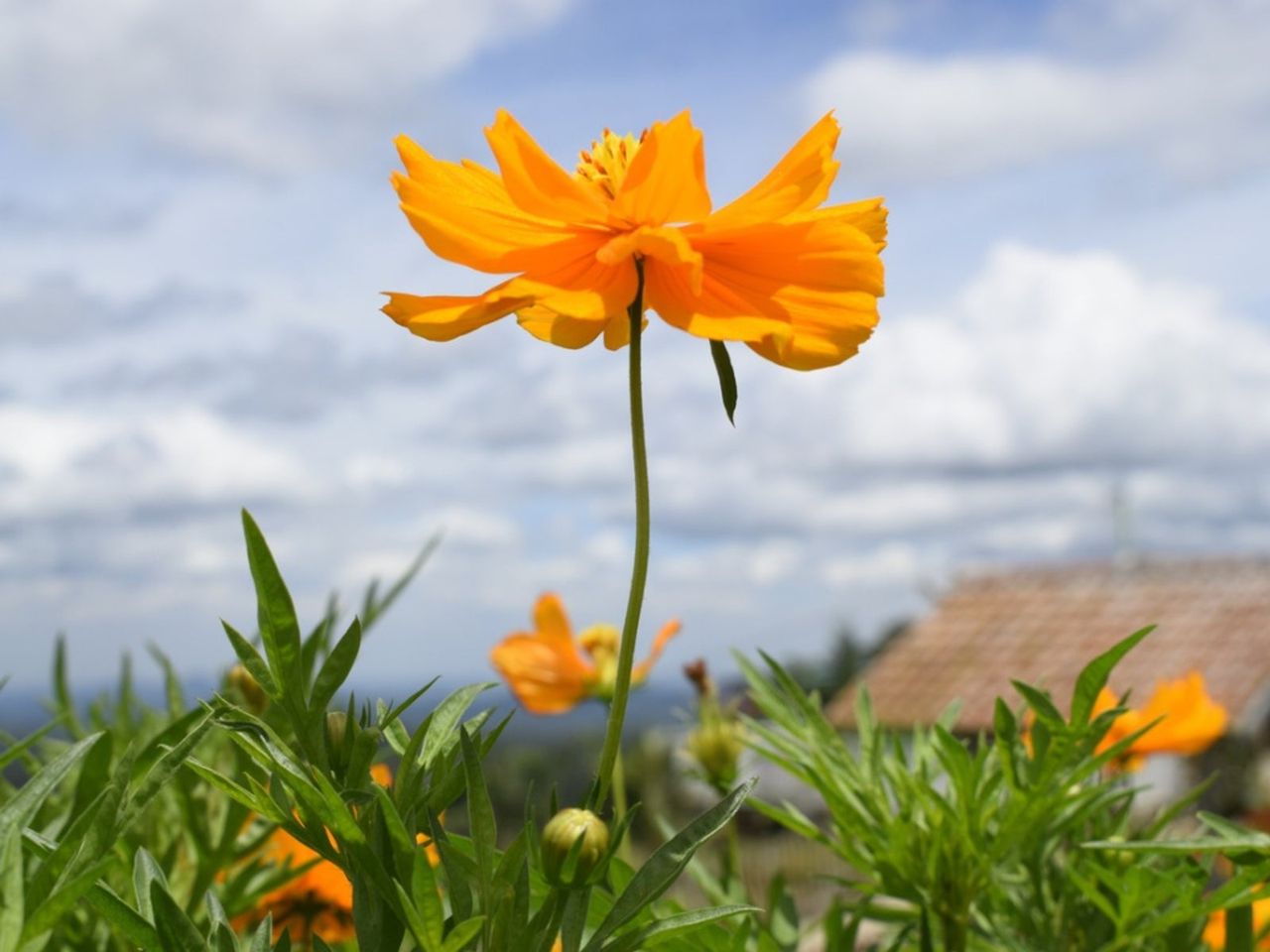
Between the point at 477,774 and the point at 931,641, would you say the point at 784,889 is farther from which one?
the point at 931,641

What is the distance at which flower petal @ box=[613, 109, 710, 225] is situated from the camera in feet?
1.92

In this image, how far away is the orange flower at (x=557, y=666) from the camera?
1.78 meters

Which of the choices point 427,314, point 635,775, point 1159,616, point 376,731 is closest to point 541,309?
point 427,314

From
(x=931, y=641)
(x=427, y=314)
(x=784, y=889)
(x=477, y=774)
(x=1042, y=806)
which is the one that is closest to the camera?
(x=477, y=774)

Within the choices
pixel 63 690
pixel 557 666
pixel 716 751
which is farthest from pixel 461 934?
pixel 557 666

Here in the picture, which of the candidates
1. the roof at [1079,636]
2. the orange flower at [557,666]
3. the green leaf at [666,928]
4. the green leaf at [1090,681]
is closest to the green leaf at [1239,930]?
the green leaf at [1090,681]

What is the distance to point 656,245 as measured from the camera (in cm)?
56

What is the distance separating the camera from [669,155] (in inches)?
23.1

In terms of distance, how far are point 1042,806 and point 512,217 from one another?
1.28 ft

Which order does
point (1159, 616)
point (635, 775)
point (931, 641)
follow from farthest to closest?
point (635, 775) → point (931, 641) → point (1159, 616)

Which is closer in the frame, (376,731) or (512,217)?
(376,731)

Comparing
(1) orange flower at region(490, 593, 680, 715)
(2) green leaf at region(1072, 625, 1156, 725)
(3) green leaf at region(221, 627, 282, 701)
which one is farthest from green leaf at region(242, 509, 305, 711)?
(1) orange flower at region(490, 593, 680, 715)

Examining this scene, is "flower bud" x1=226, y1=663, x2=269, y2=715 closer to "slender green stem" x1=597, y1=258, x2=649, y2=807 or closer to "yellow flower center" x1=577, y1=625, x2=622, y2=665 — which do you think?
"slender green stem" x1=597, y1=258, x2=649, y2=807

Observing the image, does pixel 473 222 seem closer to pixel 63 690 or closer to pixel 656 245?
pixel 656 245
